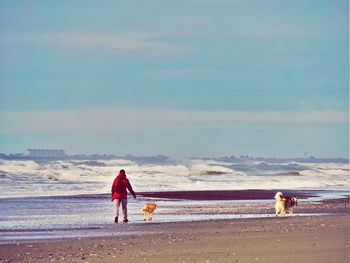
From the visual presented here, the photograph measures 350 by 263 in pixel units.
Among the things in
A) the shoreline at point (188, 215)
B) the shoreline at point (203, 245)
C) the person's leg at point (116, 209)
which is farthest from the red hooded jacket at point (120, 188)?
the shoreline at point (203, 245)

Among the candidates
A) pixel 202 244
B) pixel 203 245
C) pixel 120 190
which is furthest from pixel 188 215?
pixel 203 245

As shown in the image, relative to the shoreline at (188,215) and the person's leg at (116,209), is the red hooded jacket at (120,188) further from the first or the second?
the shoreline at (188,215)

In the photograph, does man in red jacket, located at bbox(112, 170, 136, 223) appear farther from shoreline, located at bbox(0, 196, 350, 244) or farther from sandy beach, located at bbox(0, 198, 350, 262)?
sandy beach, located at bbox(0, 198, 350, 262)

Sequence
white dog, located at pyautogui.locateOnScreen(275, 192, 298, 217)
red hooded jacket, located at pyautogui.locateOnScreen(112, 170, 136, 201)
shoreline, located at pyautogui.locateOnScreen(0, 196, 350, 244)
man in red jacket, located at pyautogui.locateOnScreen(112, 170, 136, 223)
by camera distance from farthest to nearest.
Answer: white dog, located at pyautogui.locateOnScreen(275, 192, 298, 217) < red hooded jacket, located at pyautogui.locateOnScreen(112, 170, 136, 201) < man in red jacket, located at pyautogui.locateOnScreen(112, 170, 136, 223) < shoreline, located at pyautogui.locateOnScreen(0, 196, 350, 244)

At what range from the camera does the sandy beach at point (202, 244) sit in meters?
12.8

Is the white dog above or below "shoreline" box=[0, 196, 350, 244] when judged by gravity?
above

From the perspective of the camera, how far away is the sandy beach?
12.8 m

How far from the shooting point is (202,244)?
1467cm

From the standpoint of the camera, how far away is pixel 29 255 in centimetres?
1373

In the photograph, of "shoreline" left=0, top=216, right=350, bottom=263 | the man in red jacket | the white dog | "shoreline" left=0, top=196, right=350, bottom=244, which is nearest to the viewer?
"shoreline" left=0, top=216, right=350, bottom=263

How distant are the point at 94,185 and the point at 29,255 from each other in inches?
1166

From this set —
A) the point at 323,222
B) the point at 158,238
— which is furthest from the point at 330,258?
the point at 323,222

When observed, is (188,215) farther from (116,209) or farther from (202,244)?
(202,244)

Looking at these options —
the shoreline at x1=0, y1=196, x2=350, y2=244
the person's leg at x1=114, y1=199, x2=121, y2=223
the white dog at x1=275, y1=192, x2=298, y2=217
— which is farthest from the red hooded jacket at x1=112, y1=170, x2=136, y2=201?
the white dog at x1=275, y1=192, x2=298, y2=217
